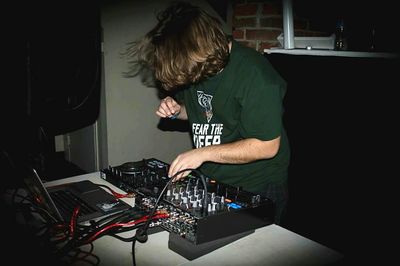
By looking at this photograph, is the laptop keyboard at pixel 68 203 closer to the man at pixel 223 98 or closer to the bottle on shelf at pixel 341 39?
the man at pixel 223 98

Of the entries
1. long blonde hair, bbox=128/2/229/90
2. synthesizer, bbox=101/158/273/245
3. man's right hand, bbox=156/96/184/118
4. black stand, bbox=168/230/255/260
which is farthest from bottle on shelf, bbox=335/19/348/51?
black stand, bbox=168/230/255/260

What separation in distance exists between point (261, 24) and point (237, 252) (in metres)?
1.95

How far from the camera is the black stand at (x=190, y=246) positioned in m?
1.04

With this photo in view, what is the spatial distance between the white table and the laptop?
0.13 metres

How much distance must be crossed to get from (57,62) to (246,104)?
715mm

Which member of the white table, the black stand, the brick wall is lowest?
the white table

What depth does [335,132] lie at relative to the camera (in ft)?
6.55

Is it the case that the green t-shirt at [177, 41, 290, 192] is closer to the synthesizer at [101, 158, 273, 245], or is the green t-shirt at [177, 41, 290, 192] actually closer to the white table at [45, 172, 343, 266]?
the synthesizer at [101, 158, 273, 245]

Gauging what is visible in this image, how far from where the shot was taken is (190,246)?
1.05m

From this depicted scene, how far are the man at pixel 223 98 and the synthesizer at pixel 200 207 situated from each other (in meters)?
0.10

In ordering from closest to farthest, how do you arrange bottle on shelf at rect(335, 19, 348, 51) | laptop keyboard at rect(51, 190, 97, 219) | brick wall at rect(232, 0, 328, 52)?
1. laptop keyboard at rect(51, 190, 97, 219)
2. bottle on shelf at rect(335, 19, 348, 51)
3. brick wall at rect(232, 0, 328, 52)

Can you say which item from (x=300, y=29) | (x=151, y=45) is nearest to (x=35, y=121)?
(x=151, y=45)

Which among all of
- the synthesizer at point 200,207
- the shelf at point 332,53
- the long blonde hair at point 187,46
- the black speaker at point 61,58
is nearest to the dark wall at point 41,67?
the black speaker at point 61,58

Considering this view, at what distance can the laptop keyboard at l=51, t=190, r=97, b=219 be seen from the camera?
1.26 meters
